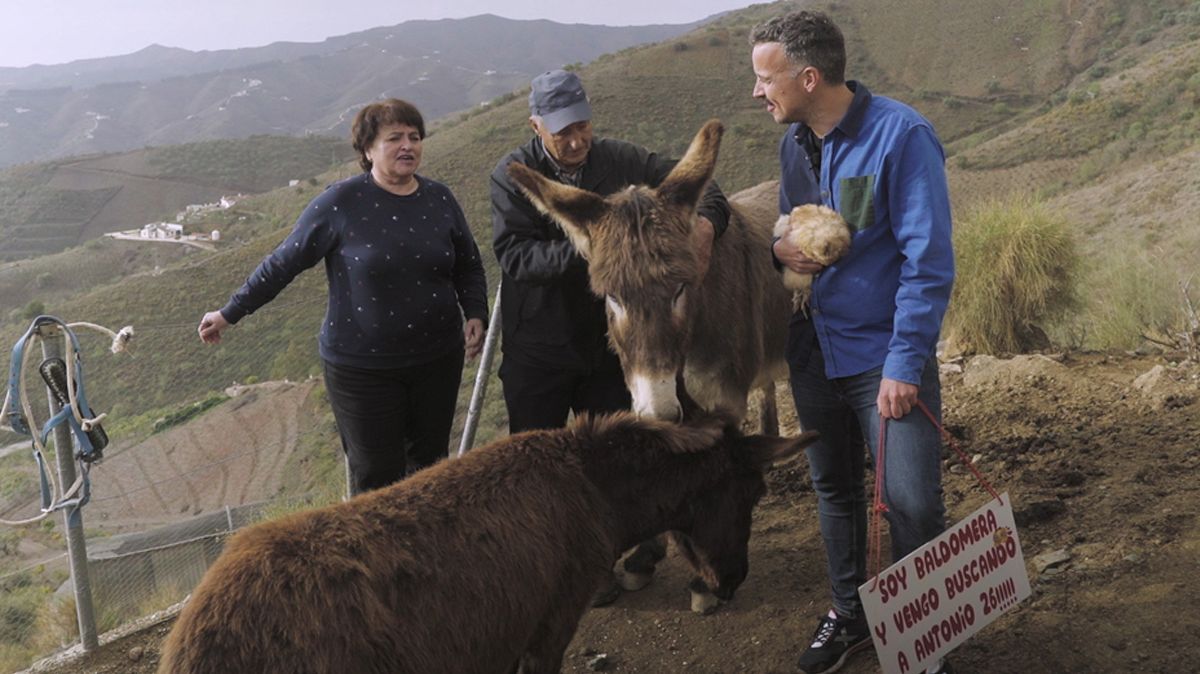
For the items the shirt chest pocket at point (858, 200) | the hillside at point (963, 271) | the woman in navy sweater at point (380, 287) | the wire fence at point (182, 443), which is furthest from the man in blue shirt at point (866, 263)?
the wire fence at point (182, 443)

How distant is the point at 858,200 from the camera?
9.91ft

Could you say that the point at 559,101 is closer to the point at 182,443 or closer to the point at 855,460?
the point at 855,460

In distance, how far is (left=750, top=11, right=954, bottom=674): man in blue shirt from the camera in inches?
113

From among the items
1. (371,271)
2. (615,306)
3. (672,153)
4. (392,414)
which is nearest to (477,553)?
(615,306)

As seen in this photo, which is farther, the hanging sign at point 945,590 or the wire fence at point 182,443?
the wire fence at point 182,443

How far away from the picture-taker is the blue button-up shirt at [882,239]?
286cm

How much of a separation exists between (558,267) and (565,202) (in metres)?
0.31

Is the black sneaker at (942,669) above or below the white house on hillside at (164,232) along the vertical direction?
below

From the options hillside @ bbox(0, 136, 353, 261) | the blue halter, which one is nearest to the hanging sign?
the blue halter

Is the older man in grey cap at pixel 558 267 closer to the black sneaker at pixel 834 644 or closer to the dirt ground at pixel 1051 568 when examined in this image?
the dirt ground at pixel 1051 568

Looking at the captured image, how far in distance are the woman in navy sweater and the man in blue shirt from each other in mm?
1821

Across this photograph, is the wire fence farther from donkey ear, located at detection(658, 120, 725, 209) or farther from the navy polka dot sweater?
donkey ear, located at detection(658, 120, 725, 209)

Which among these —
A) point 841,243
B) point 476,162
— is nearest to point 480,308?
point 841,243

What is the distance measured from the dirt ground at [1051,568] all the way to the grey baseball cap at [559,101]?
2701mm
